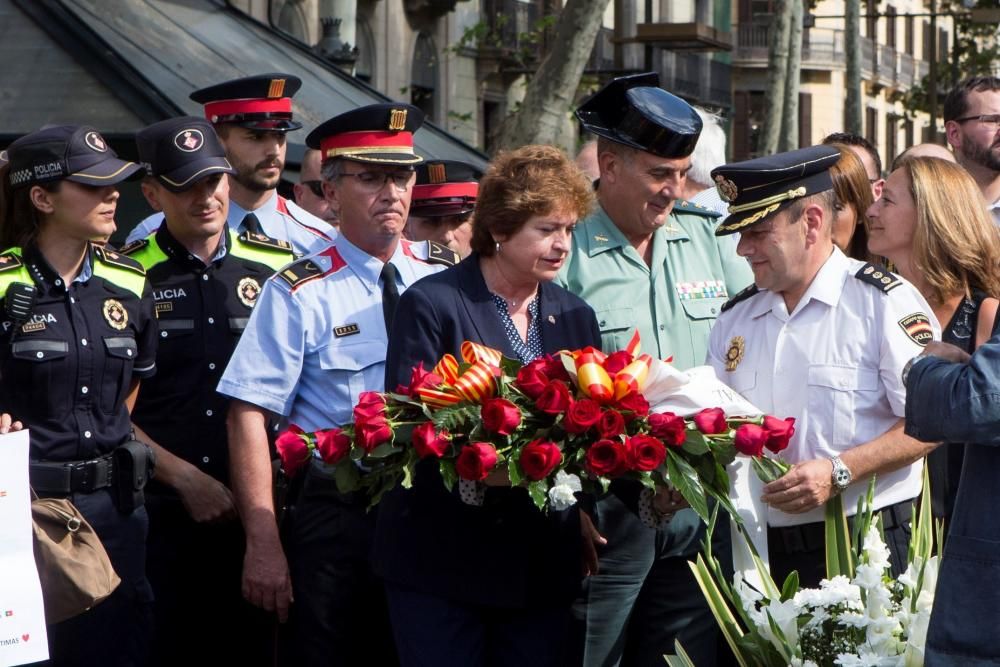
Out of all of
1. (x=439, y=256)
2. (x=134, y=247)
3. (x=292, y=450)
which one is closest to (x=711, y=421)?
(x=292, y=450)

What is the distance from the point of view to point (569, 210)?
4.52 metres

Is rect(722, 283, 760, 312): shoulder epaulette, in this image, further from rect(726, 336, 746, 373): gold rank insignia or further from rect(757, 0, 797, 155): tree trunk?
rect(757, 0, 797, 155): tree trunk

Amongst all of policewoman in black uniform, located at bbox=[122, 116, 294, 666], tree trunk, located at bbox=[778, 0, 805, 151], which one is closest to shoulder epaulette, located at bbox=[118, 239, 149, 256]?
policewoman in black uniform, located at bbox=[122, 116, 294, 666]

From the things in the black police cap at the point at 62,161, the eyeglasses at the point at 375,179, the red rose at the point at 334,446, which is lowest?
the red rose at the point at 334,446

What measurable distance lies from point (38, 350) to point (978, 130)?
14.3ft

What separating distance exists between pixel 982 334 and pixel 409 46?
79.7 ft

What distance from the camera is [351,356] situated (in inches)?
193

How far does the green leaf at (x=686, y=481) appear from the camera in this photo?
399cm

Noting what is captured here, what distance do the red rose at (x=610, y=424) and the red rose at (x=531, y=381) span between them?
6.8 inches

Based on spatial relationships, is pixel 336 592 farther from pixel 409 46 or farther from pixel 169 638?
pixel 409 46

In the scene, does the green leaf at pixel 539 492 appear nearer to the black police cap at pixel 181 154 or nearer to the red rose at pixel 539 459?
the red rose at pixel 539 459

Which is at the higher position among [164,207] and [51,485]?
[164,207]

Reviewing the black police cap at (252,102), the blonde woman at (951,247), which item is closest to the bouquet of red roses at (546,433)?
the blonde woman at (951,247)

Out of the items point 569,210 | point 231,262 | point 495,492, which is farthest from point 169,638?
point 569,210
